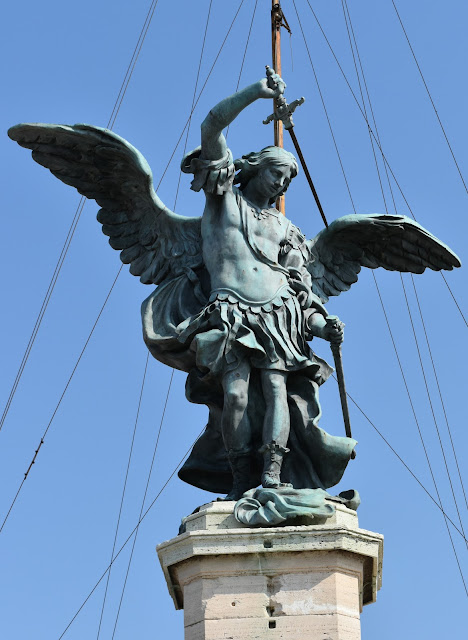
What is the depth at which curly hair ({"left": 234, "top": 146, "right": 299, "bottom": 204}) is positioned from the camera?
1459 cm

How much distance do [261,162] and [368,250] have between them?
1531 millimetres

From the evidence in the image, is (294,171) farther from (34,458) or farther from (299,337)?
(34,458)

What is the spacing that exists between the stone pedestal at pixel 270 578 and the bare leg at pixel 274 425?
611 millimetres

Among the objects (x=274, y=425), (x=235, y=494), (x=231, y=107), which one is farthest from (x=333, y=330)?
(x=231, y=107)

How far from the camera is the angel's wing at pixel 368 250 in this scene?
50.0ft

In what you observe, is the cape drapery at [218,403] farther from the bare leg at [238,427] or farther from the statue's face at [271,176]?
the statue's face at [271,176]

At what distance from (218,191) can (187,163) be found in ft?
1.25

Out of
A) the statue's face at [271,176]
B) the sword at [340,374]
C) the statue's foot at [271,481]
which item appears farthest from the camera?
the statue's face at [271,176]

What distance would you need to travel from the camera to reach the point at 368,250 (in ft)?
50.9

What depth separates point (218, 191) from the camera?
47.0 ft

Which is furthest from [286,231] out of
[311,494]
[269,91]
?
[311,494]

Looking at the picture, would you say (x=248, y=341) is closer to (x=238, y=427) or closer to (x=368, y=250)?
(x=238, y=427)

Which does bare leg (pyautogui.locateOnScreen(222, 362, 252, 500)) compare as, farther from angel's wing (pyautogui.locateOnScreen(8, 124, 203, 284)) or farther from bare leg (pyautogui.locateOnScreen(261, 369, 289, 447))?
angel's wing (pyautogui.locateOnScreen(8, 124, 203, 284))

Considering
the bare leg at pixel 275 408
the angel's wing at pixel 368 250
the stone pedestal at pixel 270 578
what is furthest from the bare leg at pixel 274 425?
the angel's wing at pixel 368 250
